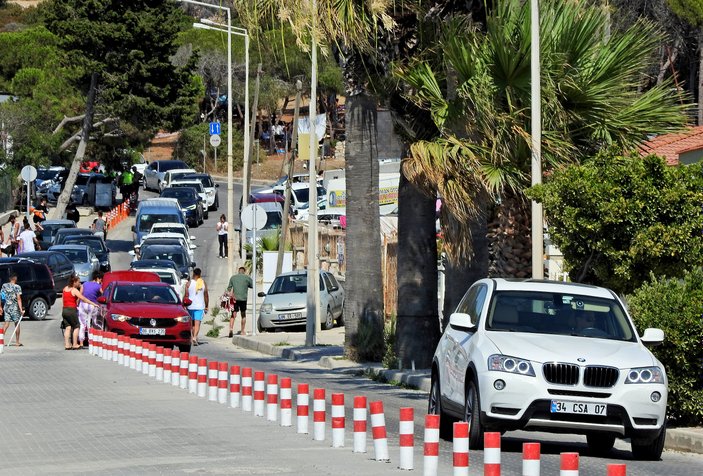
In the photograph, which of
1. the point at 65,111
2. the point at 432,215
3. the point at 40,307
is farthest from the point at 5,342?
the point at 65,111

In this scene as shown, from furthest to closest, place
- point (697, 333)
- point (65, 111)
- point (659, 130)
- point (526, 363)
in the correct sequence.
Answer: point (65, 111) < point (659, 130) < point (697, 333) < point (526, 363)

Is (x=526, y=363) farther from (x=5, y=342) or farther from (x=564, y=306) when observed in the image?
(x=5, y=342)

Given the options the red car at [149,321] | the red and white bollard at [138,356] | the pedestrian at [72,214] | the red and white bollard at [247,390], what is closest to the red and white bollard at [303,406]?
the red and white bollard at [247,390]

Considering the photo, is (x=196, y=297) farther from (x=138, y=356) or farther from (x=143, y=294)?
(x=138, y=356)

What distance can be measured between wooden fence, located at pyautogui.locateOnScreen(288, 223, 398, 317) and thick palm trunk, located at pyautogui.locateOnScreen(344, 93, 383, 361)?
5.97m

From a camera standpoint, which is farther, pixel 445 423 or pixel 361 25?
pixel 361 25

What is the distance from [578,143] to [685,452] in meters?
8.33

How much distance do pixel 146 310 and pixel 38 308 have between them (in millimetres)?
11326

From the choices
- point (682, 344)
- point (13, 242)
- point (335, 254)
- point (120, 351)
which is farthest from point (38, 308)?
point (682, 344)

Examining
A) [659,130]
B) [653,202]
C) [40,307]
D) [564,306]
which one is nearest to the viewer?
[564,306]

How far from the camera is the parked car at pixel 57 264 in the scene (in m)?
44.8

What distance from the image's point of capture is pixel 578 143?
22766mm

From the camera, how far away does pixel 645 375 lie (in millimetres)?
13469

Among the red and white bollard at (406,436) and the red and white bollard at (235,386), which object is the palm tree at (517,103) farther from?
the red and white bollard at (406,436)
